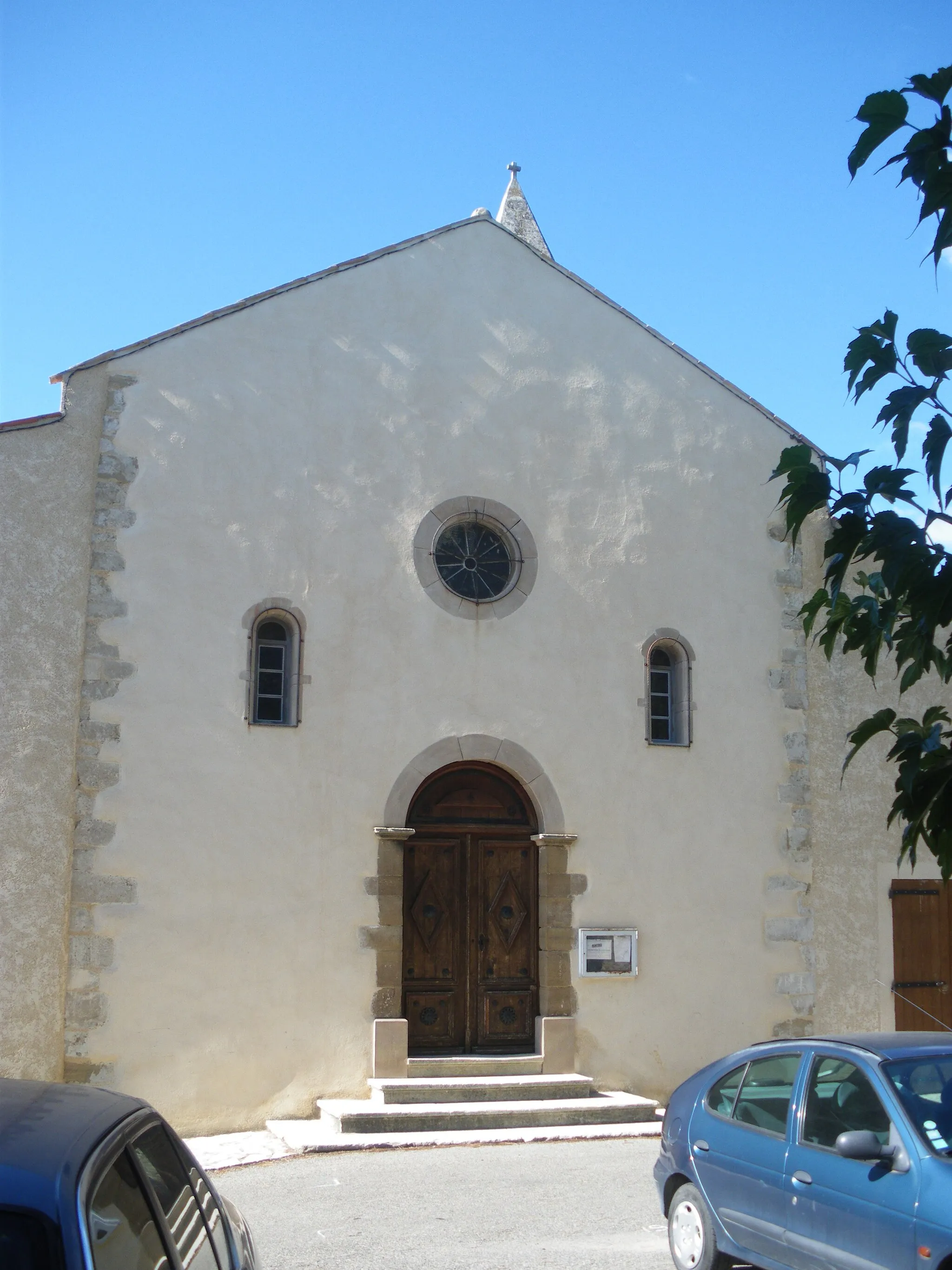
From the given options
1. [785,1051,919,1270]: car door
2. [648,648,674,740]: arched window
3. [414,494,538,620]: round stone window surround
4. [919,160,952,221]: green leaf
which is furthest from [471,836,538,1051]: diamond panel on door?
[919,160,952,221]: green leaf

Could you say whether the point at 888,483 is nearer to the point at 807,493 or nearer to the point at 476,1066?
the point at 807,493

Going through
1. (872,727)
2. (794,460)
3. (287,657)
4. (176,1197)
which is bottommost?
(176,1197)

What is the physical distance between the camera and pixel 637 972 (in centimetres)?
1100

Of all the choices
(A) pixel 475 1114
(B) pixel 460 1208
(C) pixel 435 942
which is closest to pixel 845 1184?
(B) pixel 460 1208

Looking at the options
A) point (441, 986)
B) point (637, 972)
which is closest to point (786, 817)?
point (637, 972)

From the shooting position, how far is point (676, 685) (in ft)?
38.7

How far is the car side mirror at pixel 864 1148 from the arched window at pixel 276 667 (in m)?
6.37

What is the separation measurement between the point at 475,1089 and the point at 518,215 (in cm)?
1443

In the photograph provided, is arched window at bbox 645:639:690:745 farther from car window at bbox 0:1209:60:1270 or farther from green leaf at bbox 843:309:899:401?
car window at bbox 0:1209:60:1270

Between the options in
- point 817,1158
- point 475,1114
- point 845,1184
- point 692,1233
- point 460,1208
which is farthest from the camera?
point 475,1114

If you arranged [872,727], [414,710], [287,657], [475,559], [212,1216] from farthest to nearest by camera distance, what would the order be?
[475,559], [414,710], [287,657], [872,727], [212,1216]

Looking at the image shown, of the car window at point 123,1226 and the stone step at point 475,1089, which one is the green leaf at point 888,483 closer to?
the car window at point 123,1226

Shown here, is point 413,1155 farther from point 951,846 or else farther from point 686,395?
point 686,395

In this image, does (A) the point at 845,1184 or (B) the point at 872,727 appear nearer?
(B) the point at 872,727
